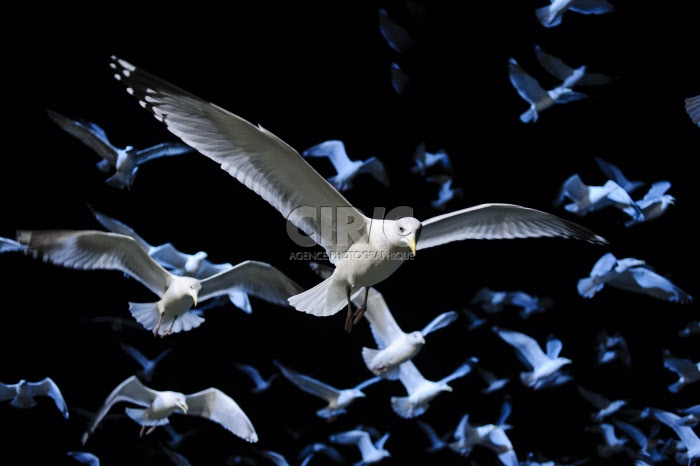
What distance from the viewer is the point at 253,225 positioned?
456 cm

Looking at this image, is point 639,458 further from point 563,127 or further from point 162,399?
point 162,399

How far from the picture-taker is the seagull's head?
9.30 ft

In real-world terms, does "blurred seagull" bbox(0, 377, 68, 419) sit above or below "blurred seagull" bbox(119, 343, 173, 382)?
above

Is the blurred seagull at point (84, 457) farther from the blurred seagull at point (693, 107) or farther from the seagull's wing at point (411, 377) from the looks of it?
the blurred seagull at point (693, 107)

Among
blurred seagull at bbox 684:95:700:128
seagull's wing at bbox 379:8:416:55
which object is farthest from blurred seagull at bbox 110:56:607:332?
seagull's wing at bbox 379:8:416:55

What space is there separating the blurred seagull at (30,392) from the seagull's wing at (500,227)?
7.62ft

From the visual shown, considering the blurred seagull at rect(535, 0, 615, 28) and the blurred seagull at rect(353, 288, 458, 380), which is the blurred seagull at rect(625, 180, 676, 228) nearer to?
the blurred seagull at rect(535, 0, 615, 28)

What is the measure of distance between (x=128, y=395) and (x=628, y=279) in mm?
3308

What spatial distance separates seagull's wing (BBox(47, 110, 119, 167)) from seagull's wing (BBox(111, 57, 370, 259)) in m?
1.30

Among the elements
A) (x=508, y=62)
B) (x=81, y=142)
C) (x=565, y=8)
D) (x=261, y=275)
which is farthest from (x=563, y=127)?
(x=81, y=142)

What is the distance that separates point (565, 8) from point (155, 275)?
2663 millimetres

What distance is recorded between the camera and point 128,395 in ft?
13.9

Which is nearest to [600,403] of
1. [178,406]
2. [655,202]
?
[655,202]

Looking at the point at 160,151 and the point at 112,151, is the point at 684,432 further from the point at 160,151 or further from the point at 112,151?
the point at 112,151
